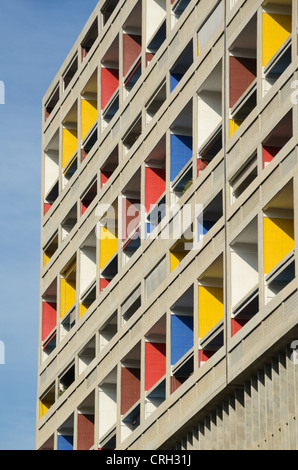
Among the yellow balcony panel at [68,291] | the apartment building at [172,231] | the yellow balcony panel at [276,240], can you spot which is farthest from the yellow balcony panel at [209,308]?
the yellow balcony panel at [68,291]

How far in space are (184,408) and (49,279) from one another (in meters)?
19.0

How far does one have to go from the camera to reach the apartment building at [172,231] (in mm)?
37812

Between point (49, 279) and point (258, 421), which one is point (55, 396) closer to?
point (49, 279)

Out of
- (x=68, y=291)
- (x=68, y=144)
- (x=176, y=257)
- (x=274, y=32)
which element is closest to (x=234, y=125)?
(x=274, y=32)

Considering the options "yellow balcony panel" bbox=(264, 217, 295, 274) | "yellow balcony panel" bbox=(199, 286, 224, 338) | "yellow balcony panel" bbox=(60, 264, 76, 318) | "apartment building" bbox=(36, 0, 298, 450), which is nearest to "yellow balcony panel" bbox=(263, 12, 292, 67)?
"apartment building" bbox=(36, 0, 298, 450)

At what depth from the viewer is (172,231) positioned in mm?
45344

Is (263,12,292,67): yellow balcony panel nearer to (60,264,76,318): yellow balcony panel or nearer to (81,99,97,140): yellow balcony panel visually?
(81,99,97,140): yellow balcony panel

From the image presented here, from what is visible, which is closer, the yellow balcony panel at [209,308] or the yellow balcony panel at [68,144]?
the yellow balcony panel at [209,308]

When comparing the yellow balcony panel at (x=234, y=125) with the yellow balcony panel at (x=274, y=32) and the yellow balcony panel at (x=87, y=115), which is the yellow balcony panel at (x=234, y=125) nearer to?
the yellow balcony panel at (x=274, y=32)

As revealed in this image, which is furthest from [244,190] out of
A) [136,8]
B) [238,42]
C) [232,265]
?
[136,8]

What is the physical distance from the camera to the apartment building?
3781cm

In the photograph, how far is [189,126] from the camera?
4688 cm

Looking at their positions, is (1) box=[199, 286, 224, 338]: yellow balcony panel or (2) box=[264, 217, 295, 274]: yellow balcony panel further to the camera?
(1) box=[199, 286, 224, 338]: yellow balcony panel

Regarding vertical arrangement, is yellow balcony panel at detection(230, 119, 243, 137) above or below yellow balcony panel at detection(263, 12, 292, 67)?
below
